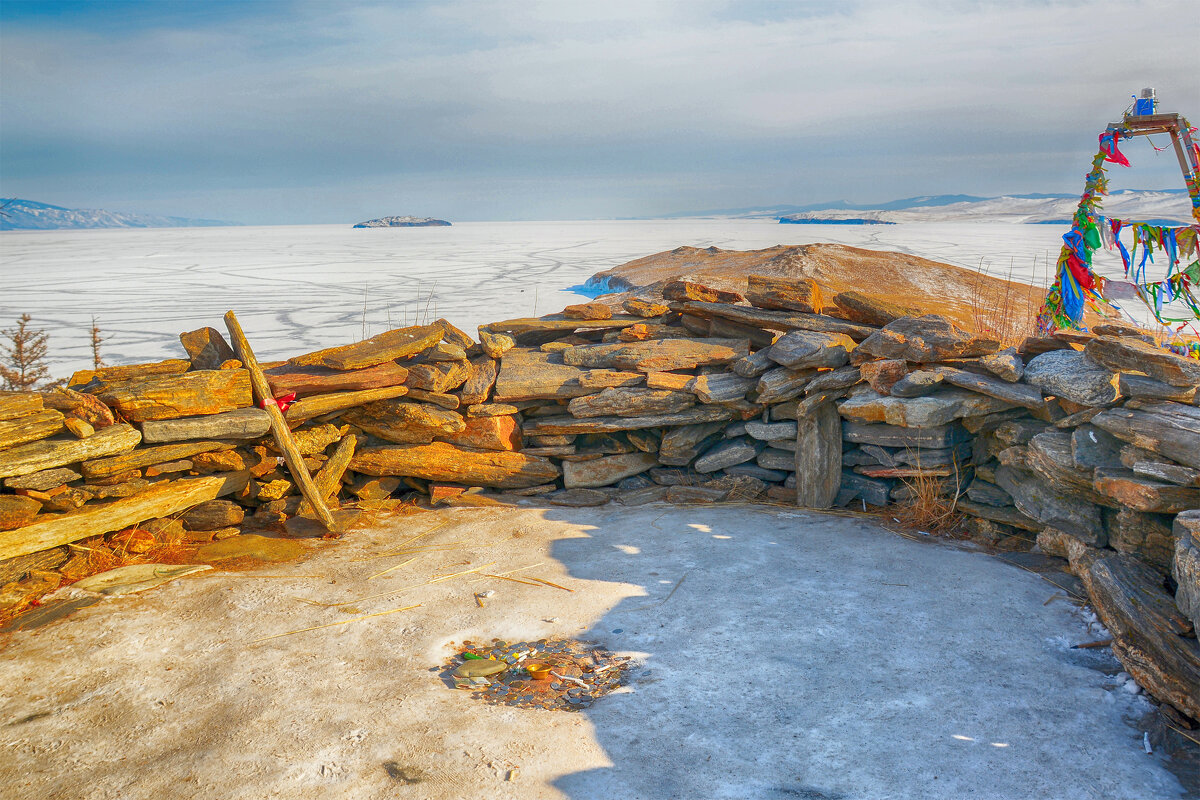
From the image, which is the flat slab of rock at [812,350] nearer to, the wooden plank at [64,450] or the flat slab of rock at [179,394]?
the flat slab of rock at [179,394]

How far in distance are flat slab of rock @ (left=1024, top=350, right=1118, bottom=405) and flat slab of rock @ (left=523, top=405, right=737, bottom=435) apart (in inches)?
86.9

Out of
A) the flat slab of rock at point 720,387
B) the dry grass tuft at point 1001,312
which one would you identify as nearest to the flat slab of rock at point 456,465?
the flat slab of rock at point 720,387

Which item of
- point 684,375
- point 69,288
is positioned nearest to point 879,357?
point 684,375

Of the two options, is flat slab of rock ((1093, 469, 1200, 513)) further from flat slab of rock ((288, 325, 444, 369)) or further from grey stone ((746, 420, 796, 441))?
flat slab of rock ((288, 325, 444, 369))

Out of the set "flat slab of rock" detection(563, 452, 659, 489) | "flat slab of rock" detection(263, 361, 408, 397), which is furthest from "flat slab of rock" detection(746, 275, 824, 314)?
"flat slab of rock" detection(263, 361, 408, 397)

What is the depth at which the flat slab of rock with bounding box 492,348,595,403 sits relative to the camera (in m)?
6.18

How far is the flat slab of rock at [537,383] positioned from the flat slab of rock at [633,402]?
15 cm

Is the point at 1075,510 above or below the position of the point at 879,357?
below

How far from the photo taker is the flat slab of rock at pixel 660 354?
20.9ft

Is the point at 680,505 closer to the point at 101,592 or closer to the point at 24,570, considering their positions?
the point at 101,592

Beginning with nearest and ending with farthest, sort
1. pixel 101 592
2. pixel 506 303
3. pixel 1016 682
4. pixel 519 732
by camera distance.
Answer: pixel 519 732 < pixel 1016 682 < pixel 101 592 < pixel 506 303

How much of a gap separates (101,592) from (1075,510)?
578 centimetres

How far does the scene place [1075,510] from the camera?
14.6 ft

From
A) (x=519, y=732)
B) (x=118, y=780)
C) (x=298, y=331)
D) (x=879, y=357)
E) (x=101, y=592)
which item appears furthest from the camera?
(x=298, y=331)
